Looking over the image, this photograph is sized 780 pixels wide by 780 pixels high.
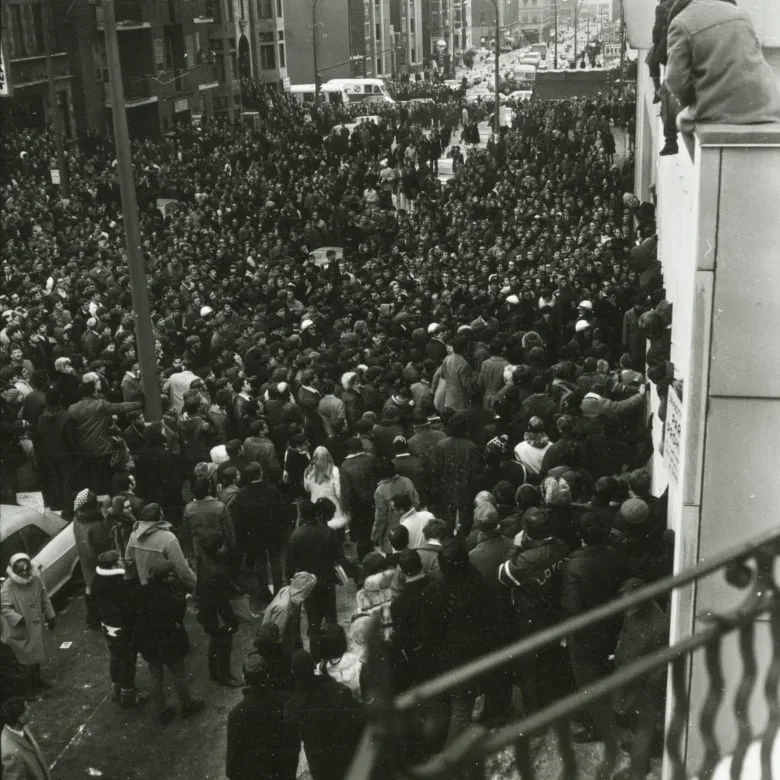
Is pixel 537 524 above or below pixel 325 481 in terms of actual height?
above

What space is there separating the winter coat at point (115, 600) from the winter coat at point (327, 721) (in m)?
2.13

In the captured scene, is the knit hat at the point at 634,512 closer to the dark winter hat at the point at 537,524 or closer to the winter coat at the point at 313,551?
the dark winter hat at the point at 537,524

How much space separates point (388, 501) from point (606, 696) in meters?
5.01

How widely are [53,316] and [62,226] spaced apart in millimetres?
9234

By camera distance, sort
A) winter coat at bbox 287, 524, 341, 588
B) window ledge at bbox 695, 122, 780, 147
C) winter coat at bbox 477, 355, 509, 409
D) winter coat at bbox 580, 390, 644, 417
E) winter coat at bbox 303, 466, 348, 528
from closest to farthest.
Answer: window ledge at bbox 695, 122, 780, 147
winter coat at bbox 287, 524, 341, 588
winter coat at bbox 303, 466, 348, 528
winter coat at bbox 580, 390, 644, 417
winter coat at bbox 477, 355, 509, 409

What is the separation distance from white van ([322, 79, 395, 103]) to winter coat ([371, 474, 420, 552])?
50852 millimetres

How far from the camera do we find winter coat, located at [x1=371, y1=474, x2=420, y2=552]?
858cm

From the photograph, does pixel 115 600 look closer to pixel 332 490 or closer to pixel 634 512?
pixel 332 490

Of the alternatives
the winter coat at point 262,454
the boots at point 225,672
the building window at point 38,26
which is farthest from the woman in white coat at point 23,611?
the building window at point 38,26

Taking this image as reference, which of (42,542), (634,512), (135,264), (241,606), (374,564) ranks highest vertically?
(135,264)

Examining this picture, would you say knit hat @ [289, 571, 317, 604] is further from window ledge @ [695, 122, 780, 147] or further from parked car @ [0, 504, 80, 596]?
window ledge @ [695, 122, 780, 147]

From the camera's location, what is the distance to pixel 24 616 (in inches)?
321

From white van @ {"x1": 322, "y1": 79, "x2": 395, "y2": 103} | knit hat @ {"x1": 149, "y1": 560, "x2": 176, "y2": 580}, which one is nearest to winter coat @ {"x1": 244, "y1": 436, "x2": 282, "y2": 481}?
knit hat @ {"x1": 149, "y1": 560, "x2": 176, "y2": 580}

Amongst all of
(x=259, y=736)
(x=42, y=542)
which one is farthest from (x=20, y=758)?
(x=42, y=542)
